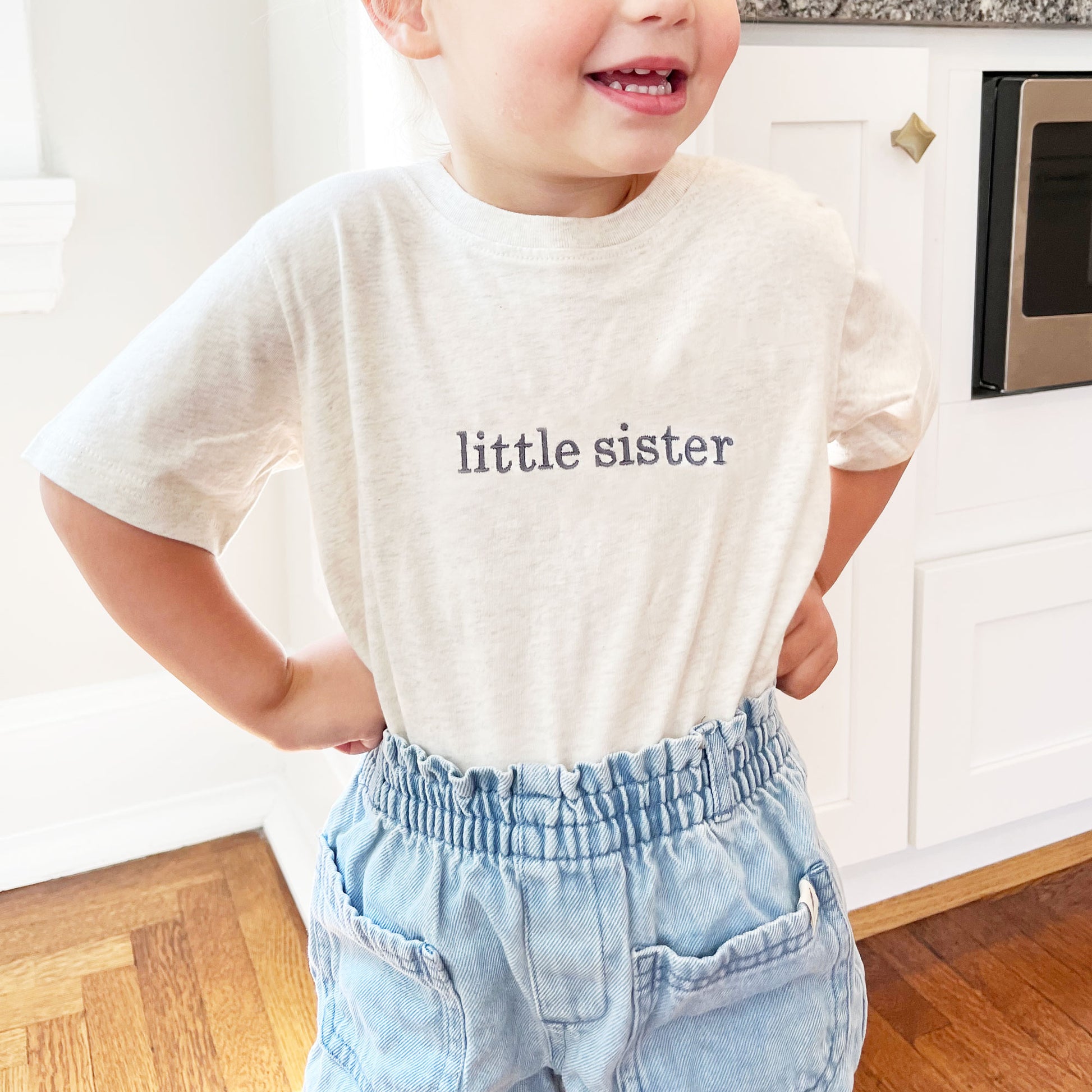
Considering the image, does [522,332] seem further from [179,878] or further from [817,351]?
[179,878]

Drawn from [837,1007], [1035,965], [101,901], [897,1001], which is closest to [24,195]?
[101,901]

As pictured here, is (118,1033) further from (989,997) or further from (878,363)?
(878,363)

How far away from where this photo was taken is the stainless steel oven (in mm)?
1163

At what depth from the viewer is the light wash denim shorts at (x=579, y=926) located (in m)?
0.61

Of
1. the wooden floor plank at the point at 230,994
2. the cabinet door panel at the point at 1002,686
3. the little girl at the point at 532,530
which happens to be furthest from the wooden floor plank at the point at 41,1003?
the cabinet door panel at the point at 1002,686

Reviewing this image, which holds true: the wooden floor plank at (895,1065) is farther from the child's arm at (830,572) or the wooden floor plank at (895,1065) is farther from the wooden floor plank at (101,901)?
the wooden floor plank at (101,901)

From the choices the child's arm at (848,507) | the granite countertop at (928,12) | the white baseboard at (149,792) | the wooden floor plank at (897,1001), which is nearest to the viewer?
the child's arm at (848,507)

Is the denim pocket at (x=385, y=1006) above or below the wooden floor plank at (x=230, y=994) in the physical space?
above

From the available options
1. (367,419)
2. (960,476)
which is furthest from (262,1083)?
(960,476)

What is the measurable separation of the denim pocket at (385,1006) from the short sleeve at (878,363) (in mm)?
384

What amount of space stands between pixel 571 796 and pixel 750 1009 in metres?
0.17

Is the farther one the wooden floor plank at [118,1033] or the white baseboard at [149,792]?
the white baseboard at [149,792]

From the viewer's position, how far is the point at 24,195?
133 centimetres

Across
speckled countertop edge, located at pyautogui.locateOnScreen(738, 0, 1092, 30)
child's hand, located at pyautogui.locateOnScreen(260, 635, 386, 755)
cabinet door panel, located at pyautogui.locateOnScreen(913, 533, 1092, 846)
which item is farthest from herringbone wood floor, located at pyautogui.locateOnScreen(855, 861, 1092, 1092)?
speckled countertop edge, located at pyautogui.locateOnScreen(738, 0, 1092, 30)
